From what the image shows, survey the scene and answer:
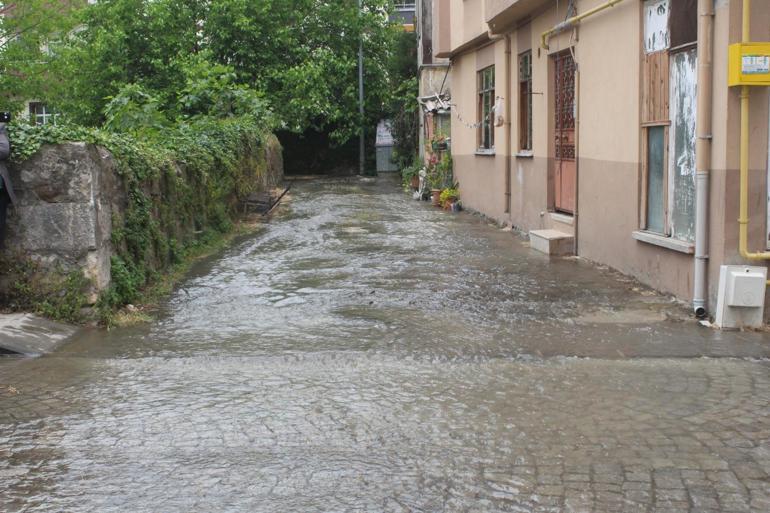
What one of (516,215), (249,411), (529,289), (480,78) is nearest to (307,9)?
(480,78)

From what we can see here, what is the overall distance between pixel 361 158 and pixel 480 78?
51.4ft

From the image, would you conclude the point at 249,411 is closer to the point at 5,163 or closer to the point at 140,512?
the point at 140,512

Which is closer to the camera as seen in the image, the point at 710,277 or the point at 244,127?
the point at 710,277

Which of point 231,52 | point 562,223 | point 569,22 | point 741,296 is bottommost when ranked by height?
point 741,296

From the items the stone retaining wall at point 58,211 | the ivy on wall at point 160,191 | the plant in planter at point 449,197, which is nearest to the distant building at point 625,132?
the plant in planter at point 449,197

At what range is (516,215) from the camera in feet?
49.2

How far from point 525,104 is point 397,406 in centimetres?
1023

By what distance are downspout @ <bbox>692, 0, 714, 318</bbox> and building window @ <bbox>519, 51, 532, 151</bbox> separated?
6.95m

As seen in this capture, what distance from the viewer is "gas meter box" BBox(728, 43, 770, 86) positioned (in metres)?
7.01

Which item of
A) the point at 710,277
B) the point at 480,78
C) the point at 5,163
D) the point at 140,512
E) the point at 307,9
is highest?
the point at 307,9

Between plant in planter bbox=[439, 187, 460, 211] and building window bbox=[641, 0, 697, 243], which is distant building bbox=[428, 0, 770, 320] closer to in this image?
building window bbox=[641, 0, 697, 243]

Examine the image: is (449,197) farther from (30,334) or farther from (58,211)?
(30,334)

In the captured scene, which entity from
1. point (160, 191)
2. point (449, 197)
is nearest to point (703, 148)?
point (160, 191)

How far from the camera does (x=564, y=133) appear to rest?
1272 cm
